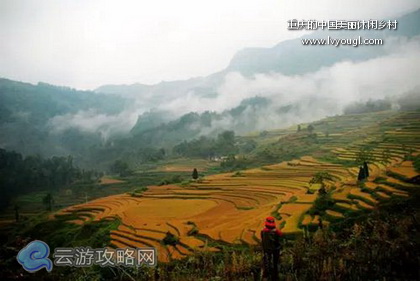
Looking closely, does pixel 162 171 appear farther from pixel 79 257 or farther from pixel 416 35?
pixel 416 35

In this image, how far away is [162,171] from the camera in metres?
58.8

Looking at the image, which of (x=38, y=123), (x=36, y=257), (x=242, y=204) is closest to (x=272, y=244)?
(x=36, y=257)

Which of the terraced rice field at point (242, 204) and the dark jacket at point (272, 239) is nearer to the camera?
the dark jacket at point (272, 239)

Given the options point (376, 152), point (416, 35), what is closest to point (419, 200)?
point (376, 152)

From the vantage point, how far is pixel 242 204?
2350cm

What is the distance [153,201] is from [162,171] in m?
31.2

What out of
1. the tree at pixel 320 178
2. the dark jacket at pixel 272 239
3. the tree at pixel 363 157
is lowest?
the tree at pixel 320 178

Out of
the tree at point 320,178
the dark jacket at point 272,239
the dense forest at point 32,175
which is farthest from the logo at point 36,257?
the dense forest at point 32,175

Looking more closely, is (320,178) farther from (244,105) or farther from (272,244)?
(244,105)

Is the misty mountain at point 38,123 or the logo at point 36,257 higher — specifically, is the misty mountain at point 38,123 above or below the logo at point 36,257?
above

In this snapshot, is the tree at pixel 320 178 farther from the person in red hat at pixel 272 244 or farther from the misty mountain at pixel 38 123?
the misty mountain at pixel 38 123

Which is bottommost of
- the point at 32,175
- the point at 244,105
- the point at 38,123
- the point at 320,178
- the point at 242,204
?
the point at 32,175

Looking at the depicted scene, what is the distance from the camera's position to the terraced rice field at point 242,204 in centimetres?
1459

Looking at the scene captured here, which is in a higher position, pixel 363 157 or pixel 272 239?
pixel 272 239
